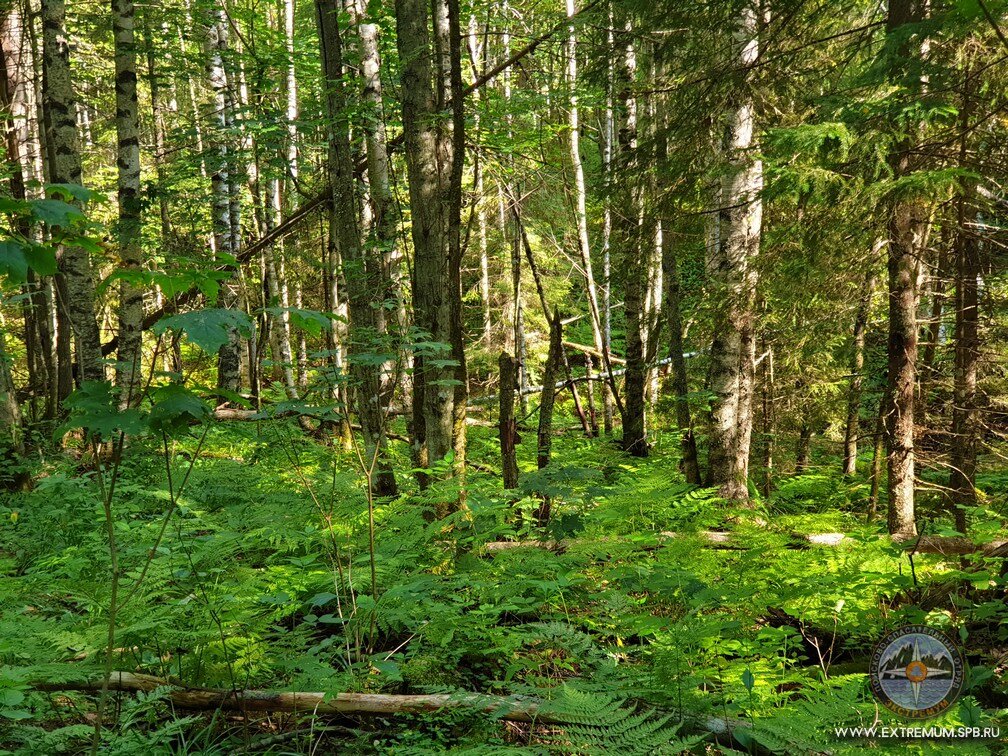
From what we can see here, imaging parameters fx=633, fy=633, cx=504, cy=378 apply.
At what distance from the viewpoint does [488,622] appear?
3518 millimetres

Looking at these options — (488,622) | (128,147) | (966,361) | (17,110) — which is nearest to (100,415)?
(488,622)

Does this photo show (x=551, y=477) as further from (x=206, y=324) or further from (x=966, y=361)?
(x=966, y=361)

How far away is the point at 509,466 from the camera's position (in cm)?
579

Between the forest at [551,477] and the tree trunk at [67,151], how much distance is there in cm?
4

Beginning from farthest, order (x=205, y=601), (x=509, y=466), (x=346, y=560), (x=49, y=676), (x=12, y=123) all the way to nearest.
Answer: (x=12, y=123)
(x=509, y=466)
(x=346, y=560)
(x=205, y=601)
(x=49, y=676)

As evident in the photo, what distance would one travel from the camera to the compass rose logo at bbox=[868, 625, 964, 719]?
2.62 metres

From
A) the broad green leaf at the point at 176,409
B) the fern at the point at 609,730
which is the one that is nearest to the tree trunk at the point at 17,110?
the broad green leaf at the point at 176,409

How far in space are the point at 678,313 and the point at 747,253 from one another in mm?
1659

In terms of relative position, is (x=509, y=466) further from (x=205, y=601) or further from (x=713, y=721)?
(x=713, y=721)

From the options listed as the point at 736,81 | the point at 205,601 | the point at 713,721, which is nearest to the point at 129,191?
the point at 205,601

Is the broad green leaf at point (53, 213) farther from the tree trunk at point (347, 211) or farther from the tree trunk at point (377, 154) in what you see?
the tree trunk at point (377, 154)

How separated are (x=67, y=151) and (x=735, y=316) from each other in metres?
7.98

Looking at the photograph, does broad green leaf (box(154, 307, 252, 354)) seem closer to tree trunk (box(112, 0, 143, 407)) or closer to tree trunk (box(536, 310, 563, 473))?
tree trunk (box(536, 310, 563, 473))

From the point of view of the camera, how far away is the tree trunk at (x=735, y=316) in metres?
6.61
